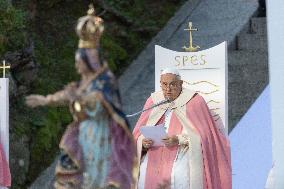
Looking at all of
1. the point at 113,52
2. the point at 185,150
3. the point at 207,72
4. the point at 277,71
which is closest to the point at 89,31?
the point at 277,71

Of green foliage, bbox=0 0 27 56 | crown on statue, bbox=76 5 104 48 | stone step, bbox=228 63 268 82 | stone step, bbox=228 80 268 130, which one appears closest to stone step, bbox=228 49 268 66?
stone step, bbox=228 63 268 82

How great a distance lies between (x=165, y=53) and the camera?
10734mm

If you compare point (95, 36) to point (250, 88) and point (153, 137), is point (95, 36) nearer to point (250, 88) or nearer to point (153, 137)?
point (153, 137)

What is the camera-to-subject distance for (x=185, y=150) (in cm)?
999

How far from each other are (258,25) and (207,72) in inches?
182

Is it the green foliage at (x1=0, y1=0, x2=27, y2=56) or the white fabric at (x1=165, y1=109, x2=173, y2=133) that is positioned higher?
the green foliage at (x1=0, y1=0, x2=27, y2=56)

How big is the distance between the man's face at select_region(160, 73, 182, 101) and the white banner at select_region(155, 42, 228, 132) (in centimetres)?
51

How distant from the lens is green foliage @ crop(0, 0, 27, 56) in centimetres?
1291

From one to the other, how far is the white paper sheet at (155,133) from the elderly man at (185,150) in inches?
5.6

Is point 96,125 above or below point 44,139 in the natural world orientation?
above

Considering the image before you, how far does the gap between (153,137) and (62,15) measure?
19.7 feet

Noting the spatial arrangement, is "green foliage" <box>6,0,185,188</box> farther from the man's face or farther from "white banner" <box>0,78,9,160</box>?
the man's face

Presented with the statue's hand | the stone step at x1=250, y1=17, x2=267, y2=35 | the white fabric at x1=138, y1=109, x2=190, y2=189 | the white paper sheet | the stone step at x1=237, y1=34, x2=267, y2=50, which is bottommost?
the white fabric at x1=138, y1=109, x2=190, y2=189

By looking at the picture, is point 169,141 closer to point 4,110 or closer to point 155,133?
point 155,133
